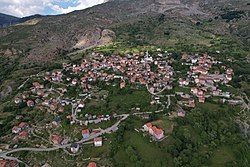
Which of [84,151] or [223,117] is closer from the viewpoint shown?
[84,151]

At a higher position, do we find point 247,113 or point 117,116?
point 117,116

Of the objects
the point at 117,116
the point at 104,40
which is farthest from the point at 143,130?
the point at 104,40

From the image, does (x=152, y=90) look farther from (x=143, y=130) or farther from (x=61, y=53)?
(x=61, y=53)

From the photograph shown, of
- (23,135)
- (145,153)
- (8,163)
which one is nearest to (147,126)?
(145,153)

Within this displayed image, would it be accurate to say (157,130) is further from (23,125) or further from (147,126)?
(23,125)

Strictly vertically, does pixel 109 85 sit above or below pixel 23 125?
below

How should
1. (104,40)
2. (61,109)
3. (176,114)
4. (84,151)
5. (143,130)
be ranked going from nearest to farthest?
(84,151)
(143,130)
(176,114)
(61,109)
(104,40)

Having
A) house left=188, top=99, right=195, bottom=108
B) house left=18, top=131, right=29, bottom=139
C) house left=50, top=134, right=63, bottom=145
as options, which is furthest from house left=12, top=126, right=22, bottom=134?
house left=188, top=99, right=195, bottom=108

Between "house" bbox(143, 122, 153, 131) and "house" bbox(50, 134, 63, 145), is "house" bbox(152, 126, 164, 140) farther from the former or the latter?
"house" bbox(50, 134, 63, 145)
